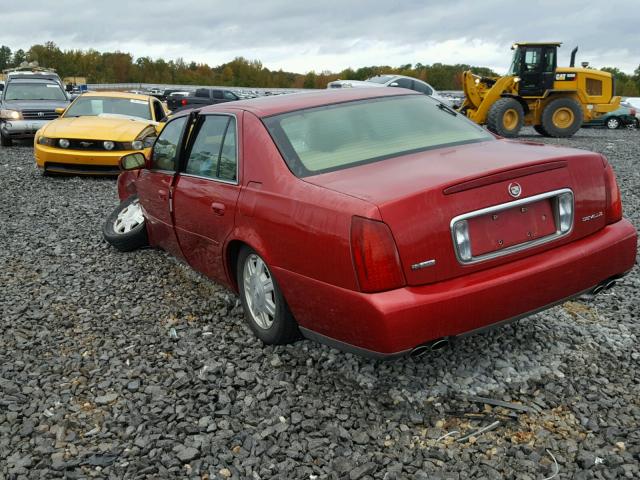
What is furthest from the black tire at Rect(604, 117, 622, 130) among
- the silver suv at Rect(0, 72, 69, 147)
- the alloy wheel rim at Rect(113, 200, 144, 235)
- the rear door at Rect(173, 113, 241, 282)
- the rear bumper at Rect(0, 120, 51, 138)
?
the rear door at Rect(173, 113, 241, 282)

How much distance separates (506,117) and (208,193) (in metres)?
15.9

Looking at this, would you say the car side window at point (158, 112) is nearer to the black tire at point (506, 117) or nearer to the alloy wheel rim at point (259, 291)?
the alloy wheel rim at point (259, 291)

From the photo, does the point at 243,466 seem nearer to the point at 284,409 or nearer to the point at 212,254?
the point at 284,409

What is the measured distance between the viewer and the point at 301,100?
4.07m

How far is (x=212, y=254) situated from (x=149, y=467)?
1643 millimetres

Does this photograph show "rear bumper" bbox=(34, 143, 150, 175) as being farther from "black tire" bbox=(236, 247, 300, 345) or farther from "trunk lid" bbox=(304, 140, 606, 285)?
"trunk lid" bbox=(304, 140, 606, 285)

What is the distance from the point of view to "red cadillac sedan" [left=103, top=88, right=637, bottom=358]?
2740mm

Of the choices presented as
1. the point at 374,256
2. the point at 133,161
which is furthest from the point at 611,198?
the point at 133,161

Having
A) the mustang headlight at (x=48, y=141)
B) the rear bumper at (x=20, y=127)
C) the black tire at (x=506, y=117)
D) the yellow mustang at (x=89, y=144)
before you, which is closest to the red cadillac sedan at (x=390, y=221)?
the yellow mustang at (x=89, y=144)

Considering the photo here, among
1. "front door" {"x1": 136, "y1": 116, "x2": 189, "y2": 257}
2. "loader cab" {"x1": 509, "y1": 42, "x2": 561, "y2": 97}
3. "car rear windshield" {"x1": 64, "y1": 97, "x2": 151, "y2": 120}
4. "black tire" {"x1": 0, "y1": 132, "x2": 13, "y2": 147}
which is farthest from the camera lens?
"loader cab" {"x1": 509, "y1": 42, "x2": 561, "y2": 97}

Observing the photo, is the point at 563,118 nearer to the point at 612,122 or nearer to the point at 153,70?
the point at 612,122

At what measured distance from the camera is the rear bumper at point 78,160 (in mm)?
9914

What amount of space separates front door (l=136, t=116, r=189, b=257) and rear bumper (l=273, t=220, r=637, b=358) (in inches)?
69.3

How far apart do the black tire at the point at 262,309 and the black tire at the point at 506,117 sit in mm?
15210
